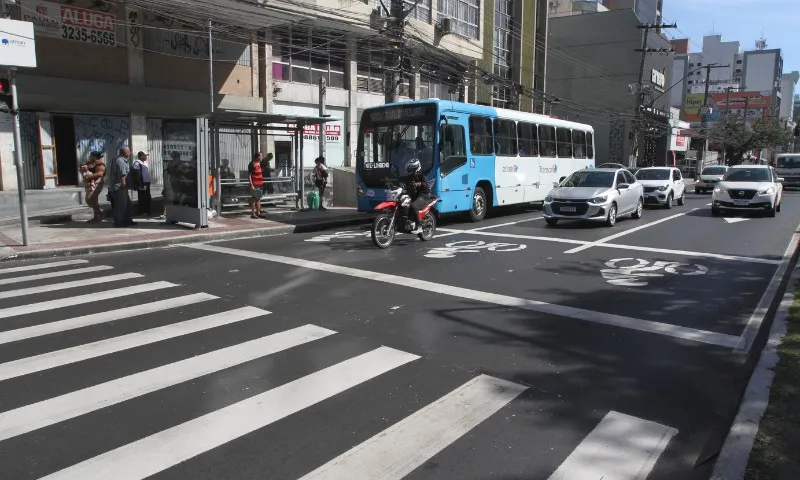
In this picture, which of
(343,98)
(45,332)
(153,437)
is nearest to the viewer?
(153,437)

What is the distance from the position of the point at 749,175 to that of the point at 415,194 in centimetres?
1304

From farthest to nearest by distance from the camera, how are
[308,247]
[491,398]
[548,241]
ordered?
[548,241] < [308,247] < [491,398]

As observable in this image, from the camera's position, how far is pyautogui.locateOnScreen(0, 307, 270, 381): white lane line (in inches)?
204

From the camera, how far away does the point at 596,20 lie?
189 ft

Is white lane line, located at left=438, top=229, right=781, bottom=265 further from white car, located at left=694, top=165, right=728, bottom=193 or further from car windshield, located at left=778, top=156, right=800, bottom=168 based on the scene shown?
car windshield, located at left=778, top=156, right=800, bottom=168

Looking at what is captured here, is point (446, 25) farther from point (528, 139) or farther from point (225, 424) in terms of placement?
point (225, 424)

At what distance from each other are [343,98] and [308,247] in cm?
1680

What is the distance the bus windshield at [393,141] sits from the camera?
1538cm

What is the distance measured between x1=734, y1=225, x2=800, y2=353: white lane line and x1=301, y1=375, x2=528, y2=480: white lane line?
2.84 metres

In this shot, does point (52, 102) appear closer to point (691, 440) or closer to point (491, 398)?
point (491, 398)

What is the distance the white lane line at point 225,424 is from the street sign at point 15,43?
9.96m

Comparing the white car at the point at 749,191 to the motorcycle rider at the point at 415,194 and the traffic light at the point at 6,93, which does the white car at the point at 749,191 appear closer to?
the motorcycle rider at the point at 415,194

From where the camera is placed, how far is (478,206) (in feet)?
56.6

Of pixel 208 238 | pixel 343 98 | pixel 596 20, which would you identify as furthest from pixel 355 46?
pixel 596 20
